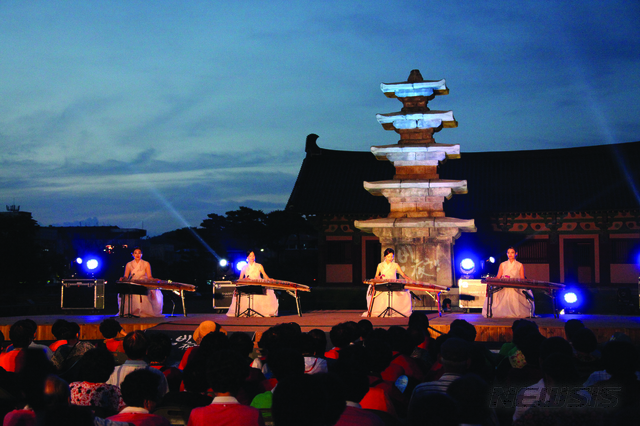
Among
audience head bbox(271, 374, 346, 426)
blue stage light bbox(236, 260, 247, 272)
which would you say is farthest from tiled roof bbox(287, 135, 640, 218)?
audience head bbox(271, 374, 346, 426)

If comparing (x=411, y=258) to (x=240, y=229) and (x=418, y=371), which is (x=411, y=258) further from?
(x=240, y=229)

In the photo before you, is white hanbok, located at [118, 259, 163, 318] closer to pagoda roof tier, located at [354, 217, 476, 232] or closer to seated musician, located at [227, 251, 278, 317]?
seated musician, located at [227, 251, 278, 317]

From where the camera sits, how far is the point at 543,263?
22125 millimetres

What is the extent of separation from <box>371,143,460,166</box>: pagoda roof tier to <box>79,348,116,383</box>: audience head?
11518 mm

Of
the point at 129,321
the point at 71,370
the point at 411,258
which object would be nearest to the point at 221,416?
the point at 71,370

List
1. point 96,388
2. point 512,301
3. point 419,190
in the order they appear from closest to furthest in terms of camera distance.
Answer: point 96,388 < point 512,301 < point 419,190

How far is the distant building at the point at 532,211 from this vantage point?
843 inches

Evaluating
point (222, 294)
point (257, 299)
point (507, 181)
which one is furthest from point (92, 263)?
point (507, 181)

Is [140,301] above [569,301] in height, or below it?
above

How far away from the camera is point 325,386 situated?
328 centimetres

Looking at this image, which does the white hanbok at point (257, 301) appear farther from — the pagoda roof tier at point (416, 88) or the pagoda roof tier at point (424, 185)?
the pagoda roof tier at point (416, 88)

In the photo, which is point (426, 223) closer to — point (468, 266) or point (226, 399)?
point (468, 266)

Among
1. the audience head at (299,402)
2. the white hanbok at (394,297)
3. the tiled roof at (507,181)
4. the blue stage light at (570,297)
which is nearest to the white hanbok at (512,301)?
the white hanbok at (394,297)

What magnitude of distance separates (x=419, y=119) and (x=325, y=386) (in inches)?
488
